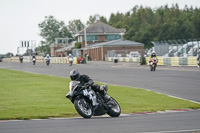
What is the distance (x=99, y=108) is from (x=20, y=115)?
2.43 m

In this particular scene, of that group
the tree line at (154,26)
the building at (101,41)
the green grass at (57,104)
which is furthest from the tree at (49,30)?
the green grass at (57,104)

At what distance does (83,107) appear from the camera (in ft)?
42.3

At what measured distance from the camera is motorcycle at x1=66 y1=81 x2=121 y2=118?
1277 cm

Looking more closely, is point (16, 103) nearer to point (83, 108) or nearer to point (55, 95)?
point (55, 95)

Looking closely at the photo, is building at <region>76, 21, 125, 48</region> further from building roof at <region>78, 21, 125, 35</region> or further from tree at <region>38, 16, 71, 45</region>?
tree at <region>38, 16, 71, 45</region>

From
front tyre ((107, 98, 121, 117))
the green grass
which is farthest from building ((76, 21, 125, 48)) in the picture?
front tyre ((107, 98, 121, 117))

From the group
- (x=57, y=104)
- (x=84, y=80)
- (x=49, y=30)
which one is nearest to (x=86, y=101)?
(x=84, y=80)

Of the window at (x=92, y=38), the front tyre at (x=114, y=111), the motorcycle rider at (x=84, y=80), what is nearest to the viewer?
the motorcycle rider at (x=84, y=80)

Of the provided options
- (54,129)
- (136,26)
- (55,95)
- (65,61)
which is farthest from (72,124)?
(136,26)

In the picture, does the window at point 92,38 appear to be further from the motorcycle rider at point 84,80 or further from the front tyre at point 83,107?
the front tyre at point 83,107

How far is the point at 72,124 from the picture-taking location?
1168 cm

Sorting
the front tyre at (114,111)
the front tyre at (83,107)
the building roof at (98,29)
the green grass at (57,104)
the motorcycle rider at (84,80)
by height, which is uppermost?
the building roof at (98,29)

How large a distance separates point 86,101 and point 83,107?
0.61ft

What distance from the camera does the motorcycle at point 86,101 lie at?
1277 centimetres
